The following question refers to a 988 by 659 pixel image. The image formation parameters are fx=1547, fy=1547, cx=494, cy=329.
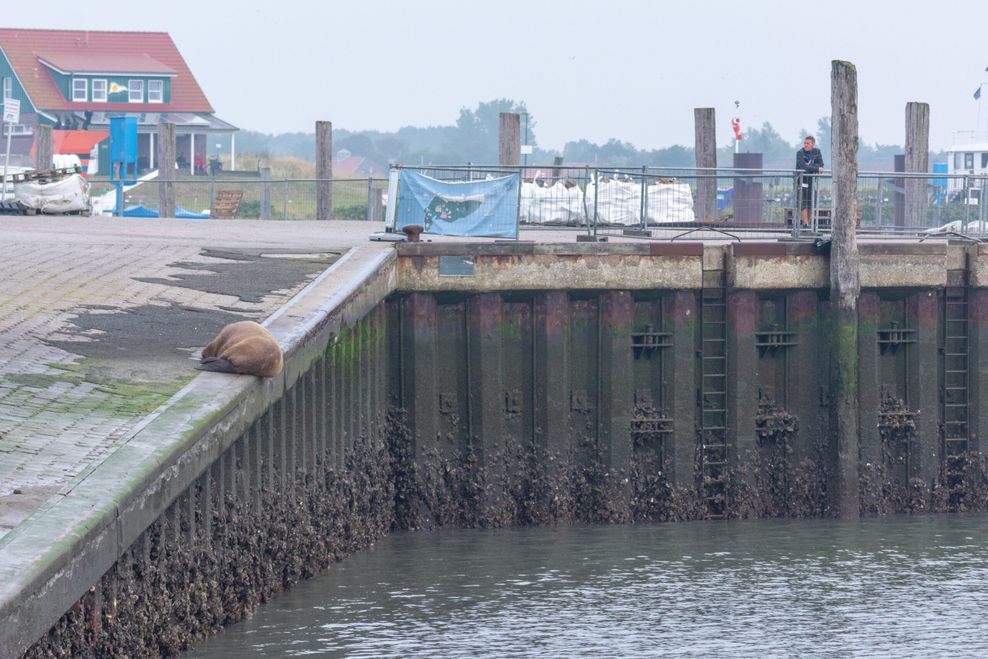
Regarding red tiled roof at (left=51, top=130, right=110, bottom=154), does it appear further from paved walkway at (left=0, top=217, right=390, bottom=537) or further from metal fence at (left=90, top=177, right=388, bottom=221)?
paved walkway at (left=0, top=217, right=390, bottom=537)

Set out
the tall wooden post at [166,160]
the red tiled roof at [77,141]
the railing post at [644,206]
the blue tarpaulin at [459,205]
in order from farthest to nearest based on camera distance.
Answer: the red tiled roof at [77,141]
the tall wooden post at [166,160]
the railing post at [644,206]
the blue tarpaulin at [459,205]

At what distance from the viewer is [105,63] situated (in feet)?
301

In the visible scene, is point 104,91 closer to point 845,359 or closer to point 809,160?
point 809,160

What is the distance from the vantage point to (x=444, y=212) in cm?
2077

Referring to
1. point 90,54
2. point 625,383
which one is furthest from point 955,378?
point 90,54

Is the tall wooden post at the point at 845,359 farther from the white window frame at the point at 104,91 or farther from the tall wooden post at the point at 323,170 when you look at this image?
the white window frame at the point at 104,91

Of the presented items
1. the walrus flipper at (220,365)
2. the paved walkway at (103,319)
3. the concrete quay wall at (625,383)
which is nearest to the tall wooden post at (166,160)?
the paved walkway at (103,319)

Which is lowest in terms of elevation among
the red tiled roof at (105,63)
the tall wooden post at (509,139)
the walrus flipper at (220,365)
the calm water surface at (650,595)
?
the calm water surface at (650,595)

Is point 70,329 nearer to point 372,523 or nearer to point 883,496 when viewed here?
point 372,523

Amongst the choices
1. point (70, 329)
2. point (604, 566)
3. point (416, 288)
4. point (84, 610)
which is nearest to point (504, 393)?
point (416, 288)

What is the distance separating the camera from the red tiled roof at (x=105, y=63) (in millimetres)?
90312

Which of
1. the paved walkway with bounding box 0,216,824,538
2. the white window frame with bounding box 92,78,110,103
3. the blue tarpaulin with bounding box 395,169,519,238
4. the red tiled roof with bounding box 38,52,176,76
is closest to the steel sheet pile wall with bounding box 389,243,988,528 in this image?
the paved walkway with bounding box 0,216,824,538

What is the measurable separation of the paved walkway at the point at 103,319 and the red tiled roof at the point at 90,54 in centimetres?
6892

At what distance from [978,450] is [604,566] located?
6019mm
